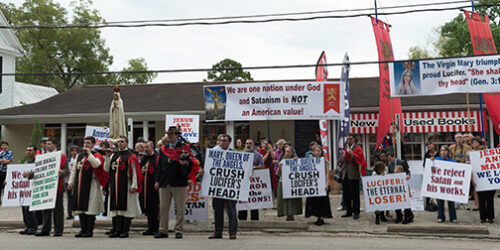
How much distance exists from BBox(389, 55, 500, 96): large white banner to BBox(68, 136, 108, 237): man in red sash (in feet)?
26.9

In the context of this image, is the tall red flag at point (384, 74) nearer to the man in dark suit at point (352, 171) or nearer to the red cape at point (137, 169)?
the man in dark suit at point (352, 171)

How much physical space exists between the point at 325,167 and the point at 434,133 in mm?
10300

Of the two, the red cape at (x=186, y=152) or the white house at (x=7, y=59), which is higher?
the white house at (x=7, y=59)

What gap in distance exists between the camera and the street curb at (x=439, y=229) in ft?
31.3

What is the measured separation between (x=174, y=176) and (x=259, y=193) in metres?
2.47

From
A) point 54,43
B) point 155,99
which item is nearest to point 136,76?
point 54,43

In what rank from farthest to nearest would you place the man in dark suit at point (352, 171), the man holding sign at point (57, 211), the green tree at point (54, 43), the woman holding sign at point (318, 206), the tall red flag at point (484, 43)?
the green tree at point (54, 43), the tall red flag at point (484, 43), the man in dark suit at point (352, 171), the woman holding sign at point (318, 206), the man holding sign at point (57, 211)

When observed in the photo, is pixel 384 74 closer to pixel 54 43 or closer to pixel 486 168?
pixel 486 168

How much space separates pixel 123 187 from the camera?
9281 mm

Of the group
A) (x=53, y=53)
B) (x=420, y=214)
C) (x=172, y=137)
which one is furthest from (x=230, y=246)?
(x=53, y=53)

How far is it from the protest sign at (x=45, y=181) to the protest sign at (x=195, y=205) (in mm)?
2349

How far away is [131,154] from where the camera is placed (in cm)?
948

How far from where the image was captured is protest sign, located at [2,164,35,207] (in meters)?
10.4

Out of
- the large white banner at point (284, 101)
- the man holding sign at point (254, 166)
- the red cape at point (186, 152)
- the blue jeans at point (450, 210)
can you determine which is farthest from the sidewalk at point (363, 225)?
the large white banner at point (284, 101)
